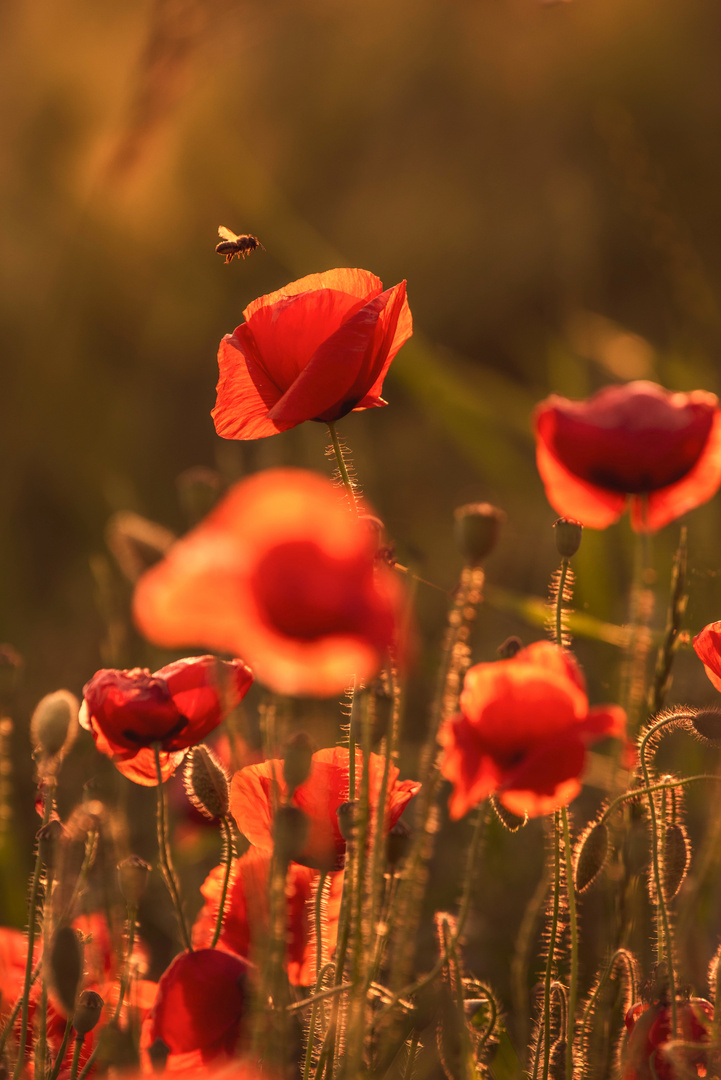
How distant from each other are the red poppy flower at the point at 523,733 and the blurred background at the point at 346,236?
0.86m

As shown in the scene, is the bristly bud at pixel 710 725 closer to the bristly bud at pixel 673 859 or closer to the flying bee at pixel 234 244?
the bristly bud at pixel 673 859

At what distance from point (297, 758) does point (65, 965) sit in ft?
0.47

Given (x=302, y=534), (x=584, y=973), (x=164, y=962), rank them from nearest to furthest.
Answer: (x=302, y=534)
(x=584, y=973)
(x=164, y=962)

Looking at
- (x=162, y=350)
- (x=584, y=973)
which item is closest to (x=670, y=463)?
(x=584, y=973)

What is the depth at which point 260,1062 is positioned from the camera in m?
0.32

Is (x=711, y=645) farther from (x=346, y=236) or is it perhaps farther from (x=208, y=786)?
(x=346, y=236)

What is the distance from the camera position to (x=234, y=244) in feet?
1.58

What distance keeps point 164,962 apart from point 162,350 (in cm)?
162

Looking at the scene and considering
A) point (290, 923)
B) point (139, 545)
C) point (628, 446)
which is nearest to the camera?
point (628, 446)

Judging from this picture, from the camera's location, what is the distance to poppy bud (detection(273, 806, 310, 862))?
268 mm

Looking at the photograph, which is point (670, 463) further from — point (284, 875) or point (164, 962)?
point (164, 962)

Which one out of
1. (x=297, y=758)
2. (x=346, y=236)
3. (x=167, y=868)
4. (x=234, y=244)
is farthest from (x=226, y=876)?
(x=346, y=236)

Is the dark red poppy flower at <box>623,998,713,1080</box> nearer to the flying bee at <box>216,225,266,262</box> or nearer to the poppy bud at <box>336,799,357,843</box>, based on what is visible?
the poppy bud at <box>336,799,357,843</box>

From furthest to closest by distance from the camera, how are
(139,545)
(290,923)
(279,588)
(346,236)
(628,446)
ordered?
(346,236) → (139,545) → (290,923) → (628,446) → (279,588)
